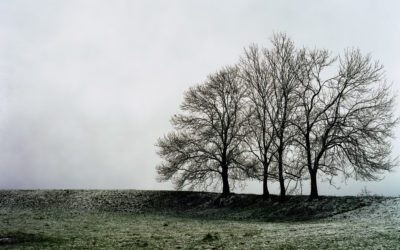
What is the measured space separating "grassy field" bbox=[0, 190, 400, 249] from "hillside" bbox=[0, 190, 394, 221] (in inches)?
3.5

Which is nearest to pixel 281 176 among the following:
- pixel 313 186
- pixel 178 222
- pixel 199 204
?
pixel 313 186

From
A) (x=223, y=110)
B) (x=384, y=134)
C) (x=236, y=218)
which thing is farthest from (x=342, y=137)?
(x=223, y=110)

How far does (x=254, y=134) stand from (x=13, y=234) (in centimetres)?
2807

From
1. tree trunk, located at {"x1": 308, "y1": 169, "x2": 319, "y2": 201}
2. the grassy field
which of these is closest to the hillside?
the grassy field

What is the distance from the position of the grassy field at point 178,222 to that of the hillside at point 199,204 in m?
0.09

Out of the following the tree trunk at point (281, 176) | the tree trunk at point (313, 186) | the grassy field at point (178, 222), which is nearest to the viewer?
the grassy field at point (178, 222)

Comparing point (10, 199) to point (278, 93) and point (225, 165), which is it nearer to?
point (225, 165)

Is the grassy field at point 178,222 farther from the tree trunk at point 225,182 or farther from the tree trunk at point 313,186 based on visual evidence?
the tree trunk at point 225,182

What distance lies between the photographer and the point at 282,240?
679 inches

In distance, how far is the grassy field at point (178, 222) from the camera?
1723cm

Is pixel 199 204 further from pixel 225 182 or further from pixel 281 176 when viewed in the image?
pixel 281 176

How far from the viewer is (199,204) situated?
144ft

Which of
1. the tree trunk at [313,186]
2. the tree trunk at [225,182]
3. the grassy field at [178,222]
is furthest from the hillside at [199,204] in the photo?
the tree trunk at [225,182]

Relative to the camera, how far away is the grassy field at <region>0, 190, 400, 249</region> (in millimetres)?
17234
